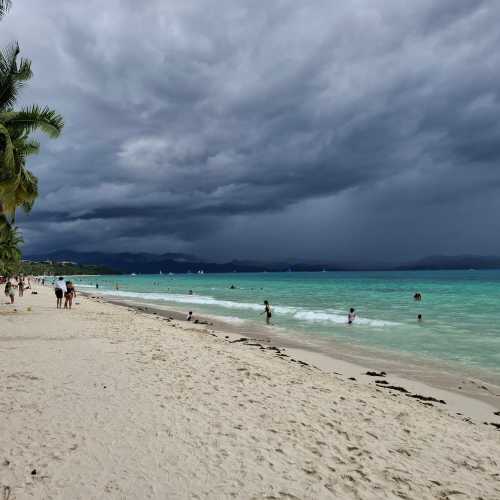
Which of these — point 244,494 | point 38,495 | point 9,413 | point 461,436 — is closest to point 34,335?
point 9,413

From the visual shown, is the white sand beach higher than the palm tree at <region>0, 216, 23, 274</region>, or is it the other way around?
the palm tree at <region>0, 216, 23, 274</region>

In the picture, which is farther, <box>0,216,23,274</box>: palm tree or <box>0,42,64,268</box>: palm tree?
<box>0,216,23,274</box>: palm tree

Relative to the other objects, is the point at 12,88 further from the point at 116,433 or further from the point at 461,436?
the point at 461,436

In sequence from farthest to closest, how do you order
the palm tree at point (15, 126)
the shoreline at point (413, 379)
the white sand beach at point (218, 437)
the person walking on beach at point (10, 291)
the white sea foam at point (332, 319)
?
the person walking on beach at point (10, 291) → the white sea foam at point (332, 319) → the palm tree at point (15, 126) → the shoreline at point (413, 379) → the white sand beach at point (218, 437)

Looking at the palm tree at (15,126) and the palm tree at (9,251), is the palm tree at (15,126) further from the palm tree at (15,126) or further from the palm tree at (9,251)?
the palm tree at (9,251)

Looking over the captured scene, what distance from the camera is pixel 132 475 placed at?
4.51 metres

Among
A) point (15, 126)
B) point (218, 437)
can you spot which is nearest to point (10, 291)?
point (15, 126)

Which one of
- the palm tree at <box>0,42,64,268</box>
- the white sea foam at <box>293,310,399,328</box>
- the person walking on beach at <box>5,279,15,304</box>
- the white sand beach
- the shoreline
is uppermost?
the palm tree at <box>0,42,64,268</box>

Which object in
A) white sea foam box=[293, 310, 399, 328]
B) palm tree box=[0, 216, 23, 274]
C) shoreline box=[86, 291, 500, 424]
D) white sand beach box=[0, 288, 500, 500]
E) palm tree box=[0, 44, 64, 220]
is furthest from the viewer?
palm tree box=[0, 216, 23, 274]

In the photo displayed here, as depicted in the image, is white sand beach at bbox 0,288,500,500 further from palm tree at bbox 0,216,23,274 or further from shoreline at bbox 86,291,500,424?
palm tree at bbox 0,216,23,274

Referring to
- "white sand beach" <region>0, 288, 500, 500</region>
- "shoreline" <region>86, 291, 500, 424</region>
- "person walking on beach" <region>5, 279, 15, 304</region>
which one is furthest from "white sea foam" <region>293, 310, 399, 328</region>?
"person walking on beach" <region>5, 279, 15, 304</region>

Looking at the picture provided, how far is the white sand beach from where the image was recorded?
4.48 m

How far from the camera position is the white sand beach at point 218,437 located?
4477mm

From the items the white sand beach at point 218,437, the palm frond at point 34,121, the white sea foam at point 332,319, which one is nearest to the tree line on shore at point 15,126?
the palm frond at point 34,121
